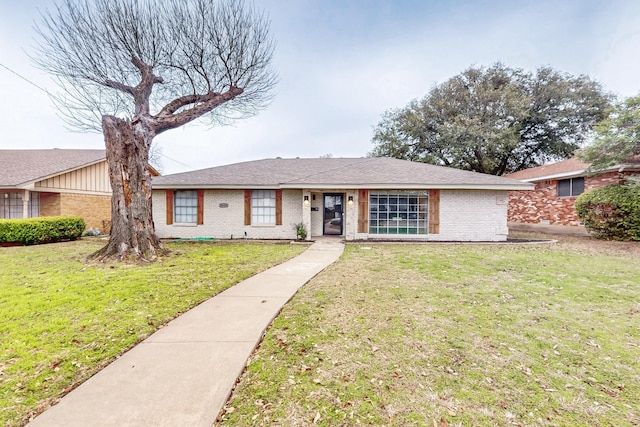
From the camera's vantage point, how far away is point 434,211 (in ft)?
35.1

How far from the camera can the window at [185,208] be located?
36.9ft

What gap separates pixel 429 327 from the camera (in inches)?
129

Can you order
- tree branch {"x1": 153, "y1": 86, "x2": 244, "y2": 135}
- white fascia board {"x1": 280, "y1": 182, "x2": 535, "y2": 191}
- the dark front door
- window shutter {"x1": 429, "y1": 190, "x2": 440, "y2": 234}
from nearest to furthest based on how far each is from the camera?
tree branch {"x1": 153, "y1": 86, "x2": 244, "y2": 135} → white fascia board {"x1": 280, "y1": 182, "x2": 535, "y2": 191} → window shutter {"x1": 429, "y1": 190, "x2": 440, "y2": 234} → the dark front door

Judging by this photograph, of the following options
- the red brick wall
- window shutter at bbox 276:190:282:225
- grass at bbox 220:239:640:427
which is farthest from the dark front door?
the red brick wall

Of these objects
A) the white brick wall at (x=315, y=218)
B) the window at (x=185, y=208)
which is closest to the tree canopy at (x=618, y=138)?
the white brick wall at (x=315, y=218)

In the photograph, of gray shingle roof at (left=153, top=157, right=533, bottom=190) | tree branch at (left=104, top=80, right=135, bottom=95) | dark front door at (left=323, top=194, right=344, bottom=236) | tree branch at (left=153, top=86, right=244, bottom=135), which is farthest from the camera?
dark front door at (left=323, top=194, right=344, bottom=236)

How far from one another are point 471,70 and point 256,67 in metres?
19.0

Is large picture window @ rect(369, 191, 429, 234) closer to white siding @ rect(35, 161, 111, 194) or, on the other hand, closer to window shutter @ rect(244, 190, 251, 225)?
window shutter @ rect(244, 190, 251, 225)

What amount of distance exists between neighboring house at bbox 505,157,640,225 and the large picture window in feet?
23.6

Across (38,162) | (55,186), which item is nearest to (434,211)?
(55,186)

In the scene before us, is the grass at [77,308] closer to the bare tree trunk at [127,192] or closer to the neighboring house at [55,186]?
the bare tree trunk at [127,192]

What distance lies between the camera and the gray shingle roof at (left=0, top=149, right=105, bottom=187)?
11.3 m

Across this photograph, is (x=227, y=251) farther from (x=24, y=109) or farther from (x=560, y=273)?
(x=24, y=109)

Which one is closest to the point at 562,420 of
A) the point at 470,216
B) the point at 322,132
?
the point at 470,216
